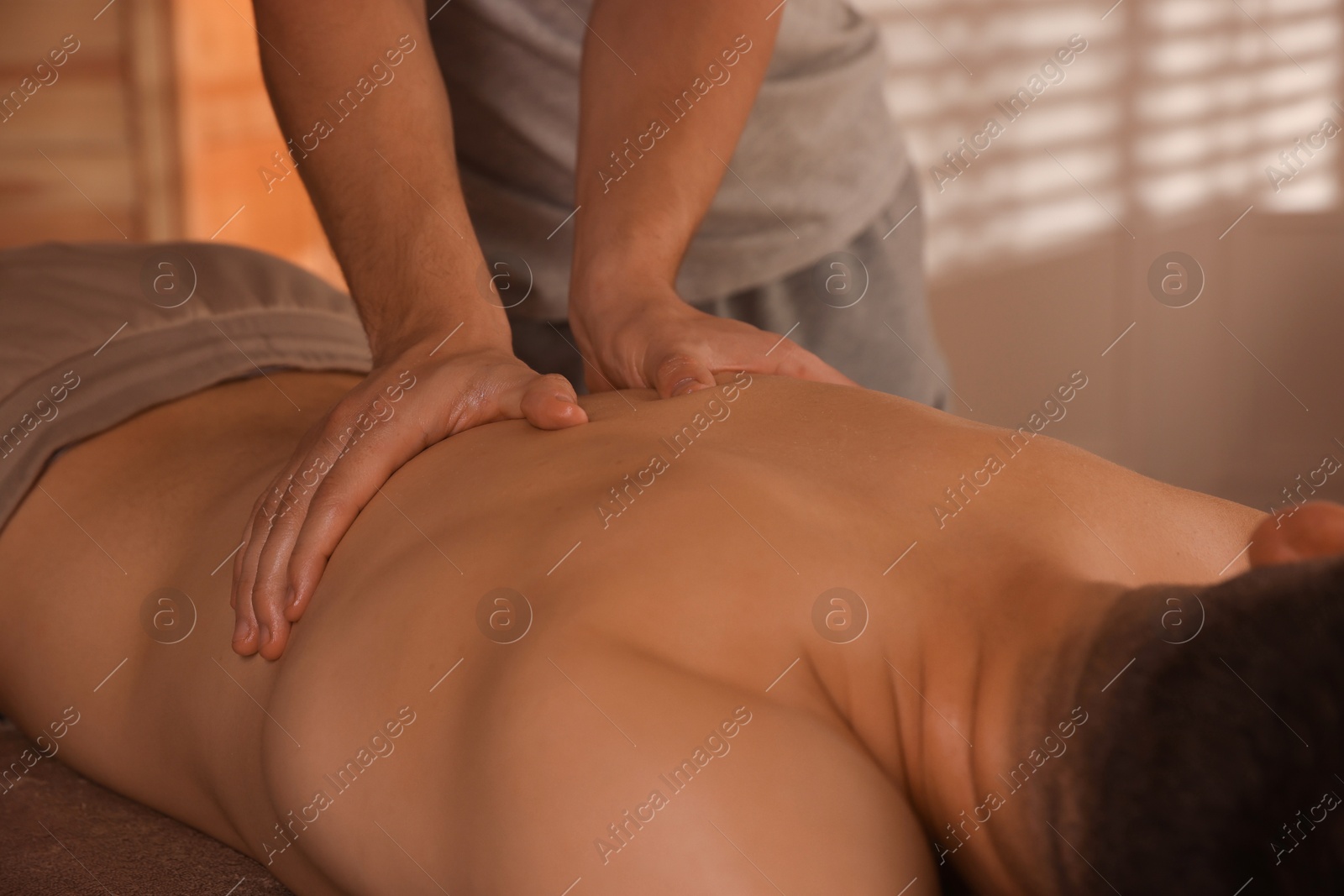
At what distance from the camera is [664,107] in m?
1.19

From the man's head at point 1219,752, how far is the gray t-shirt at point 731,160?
41.0 inches

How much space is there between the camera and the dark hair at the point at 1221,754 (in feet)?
1.53

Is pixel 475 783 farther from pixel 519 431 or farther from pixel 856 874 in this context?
pixel 519 431

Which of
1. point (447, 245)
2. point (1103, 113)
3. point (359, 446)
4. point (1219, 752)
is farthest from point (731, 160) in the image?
point (1103, 113)

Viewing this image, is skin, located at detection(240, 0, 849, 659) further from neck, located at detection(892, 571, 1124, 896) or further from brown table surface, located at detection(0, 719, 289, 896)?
Result: neck, located at detection(892, 571, 1124, 896)

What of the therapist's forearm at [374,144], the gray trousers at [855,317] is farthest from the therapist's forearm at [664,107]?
the gray trousers at [855,317]

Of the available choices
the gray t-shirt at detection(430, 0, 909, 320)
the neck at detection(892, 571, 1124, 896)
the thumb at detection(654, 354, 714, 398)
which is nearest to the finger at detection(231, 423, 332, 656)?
the thumb at detection(654, 354, 714, 398)

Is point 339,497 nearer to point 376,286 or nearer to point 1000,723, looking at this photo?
point 376,286

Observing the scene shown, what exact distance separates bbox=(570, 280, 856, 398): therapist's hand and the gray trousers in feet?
1.50

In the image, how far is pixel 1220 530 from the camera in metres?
0.79

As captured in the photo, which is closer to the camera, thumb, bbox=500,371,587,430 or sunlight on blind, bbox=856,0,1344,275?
thumb, bbox=500,371,587,430

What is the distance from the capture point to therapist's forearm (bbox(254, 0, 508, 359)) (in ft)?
3.56

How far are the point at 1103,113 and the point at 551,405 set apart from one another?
3.72m


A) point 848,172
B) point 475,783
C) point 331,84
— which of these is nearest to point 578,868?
point 475,783
